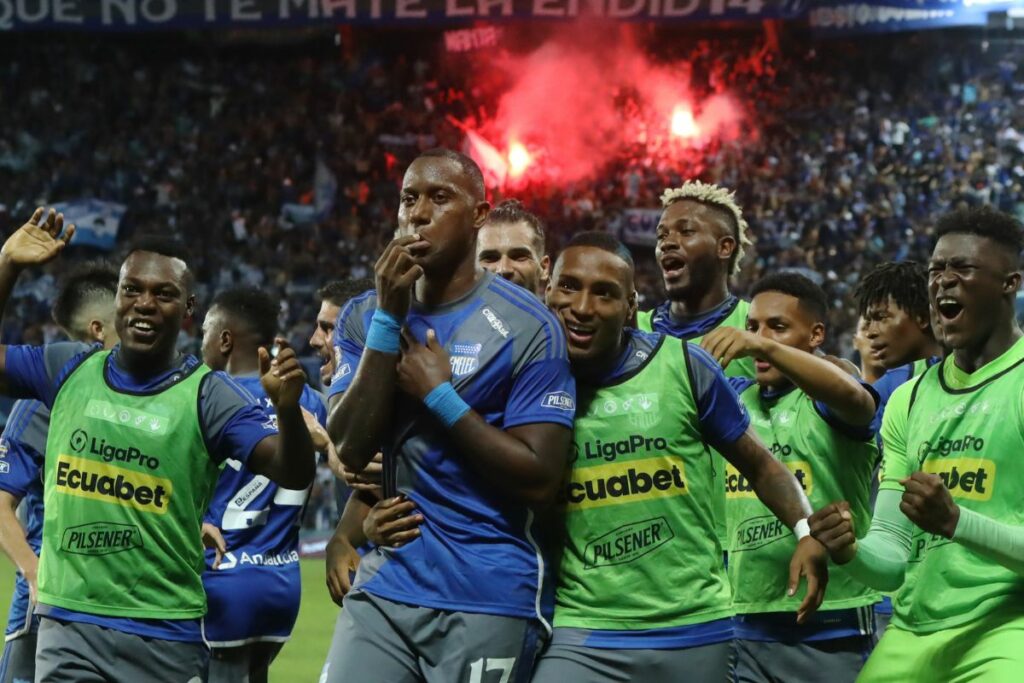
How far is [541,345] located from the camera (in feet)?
13.6

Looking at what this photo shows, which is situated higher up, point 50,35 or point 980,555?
point 50,35

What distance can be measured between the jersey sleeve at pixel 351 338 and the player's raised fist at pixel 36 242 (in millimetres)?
1172

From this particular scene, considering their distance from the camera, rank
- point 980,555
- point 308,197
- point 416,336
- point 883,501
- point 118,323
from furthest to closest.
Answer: point 308,197 → point 118,323 → point 883,501 → point 416,336 → point 980,555

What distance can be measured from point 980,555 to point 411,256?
70.8 inches

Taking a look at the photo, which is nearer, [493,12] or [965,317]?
[965,317]

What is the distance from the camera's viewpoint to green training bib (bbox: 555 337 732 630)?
427 cm

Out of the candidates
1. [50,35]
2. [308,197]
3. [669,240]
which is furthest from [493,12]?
[669,240]

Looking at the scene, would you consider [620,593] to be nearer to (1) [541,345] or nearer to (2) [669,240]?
(1) [541,345]

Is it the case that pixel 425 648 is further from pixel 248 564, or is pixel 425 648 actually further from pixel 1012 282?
pixel 248 564

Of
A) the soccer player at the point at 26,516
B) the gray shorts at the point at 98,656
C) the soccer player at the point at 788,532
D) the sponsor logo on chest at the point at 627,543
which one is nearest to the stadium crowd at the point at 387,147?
the soccer player at the point at 26,516

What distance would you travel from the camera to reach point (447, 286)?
14.0 feet

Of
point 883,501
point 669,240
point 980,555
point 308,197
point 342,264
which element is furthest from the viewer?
point 308,197

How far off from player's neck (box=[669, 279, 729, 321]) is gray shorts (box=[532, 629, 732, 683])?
7.53ft

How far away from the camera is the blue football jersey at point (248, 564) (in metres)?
6.46
